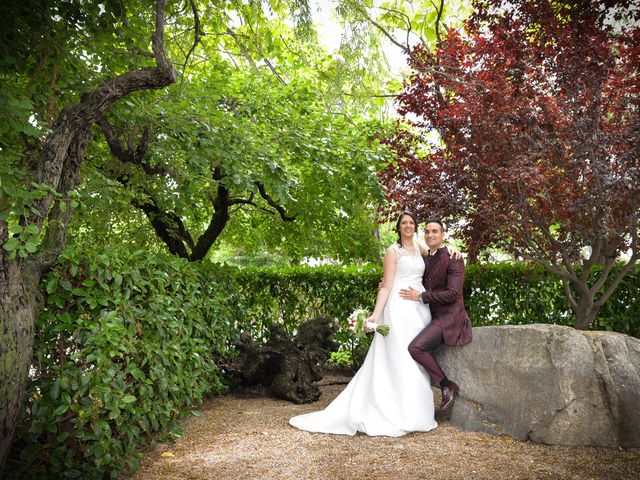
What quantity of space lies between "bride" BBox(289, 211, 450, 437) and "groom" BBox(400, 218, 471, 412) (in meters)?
0.10

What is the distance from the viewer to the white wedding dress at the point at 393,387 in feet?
17.8

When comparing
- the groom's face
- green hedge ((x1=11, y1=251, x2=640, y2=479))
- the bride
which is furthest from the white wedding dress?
green hedge ((x1=11, y1=251, x2=640, y2=479))

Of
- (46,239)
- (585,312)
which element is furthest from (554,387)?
(46,239)

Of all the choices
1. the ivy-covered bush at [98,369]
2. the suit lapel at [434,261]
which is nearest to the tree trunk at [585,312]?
the suit lapel at [434,261]

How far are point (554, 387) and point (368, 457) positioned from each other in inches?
70.2

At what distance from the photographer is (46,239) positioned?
4734mm

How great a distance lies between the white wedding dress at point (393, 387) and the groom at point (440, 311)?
10 cm

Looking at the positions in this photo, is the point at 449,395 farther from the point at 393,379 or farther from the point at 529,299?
the point at 529,299

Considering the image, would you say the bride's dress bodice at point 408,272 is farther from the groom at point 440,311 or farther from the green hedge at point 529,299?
the green hedge at point 529,299

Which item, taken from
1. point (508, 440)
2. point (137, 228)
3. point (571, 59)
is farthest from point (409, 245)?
point (137, 228)

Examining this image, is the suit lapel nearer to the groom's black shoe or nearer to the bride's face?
the bride's face

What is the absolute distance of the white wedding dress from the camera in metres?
5.43

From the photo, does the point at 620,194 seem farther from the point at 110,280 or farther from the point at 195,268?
the point at 110,280

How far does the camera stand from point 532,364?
5.15m
